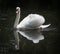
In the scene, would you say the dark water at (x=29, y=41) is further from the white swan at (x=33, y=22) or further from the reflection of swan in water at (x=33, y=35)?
the white swan at (x=33, y=22)

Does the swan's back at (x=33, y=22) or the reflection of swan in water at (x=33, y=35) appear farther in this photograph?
the swan's back at (x=33, y=22)

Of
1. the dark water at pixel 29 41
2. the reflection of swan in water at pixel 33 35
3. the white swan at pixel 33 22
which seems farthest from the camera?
the white swan at pixel 33 22

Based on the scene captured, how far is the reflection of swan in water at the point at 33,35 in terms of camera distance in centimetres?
767

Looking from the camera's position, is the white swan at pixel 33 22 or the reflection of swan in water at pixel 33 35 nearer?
the reflection of swan in water at pixel 33 35

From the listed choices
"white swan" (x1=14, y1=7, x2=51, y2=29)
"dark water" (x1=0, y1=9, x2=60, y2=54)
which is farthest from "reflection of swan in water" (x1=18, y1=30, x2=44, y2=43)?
"white swan" (x1=14, y1=7, x2=51, y2=29)

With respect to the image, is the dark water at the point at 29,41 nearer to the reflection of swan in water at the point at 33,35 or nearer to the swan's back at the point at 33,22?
the reflection of swan in water at the point at 33,35

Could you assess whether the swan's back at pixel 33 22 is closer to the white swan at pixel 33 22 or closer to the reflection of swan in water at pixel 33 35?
the white swan at pixel 33 22

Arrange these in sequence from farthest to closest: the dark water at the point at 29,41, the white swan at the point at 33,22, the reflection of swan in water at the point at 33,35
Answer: the white swan at the point at 33,22 < the reflection of swan in water at the point at 33,35 < the dark water at the point at 29,41

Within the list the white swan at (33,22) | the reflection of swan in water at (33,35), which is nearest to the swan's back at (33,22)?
the white swan at (33,22)

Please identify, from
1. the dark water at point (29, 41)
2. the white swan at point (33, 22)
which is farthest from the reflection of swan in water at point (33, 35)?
the white swan at point (33, 22)

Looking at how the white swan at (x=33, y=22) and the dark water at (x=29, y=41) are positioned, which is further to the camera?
the white swan at (x=33, y=22)

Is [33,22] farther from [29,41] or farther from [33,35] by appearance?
[29,41]

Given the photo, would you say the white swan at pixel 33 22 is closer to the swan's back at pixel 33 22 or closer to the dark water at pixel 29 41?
the swan's back at pixel 33 22

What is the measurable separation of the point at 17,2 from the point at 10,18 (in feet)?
9.06
